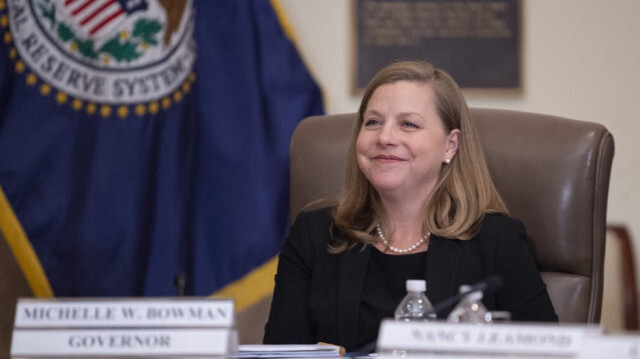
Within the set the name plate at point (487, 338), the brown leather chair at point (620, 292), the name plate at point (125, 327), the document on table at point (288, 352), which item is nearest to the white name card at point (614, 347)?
the name plate at point (487, 338)

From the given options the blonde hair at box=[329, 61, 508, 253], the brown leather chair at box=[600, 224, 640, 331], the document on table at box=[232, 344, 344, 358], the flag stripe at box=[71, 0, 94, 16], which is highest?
the flag stripe at box=[71, 0, 94, 16]

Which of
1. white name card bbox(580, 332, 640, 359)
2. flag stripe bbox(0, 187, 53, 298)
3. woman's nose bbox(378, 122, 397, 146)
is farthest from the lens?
flag stripe bbox(0, 187, 53, 298)

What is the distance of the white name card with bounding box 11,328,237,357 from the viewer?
3.87 feet

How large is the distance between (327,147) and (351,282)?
1.37 ft

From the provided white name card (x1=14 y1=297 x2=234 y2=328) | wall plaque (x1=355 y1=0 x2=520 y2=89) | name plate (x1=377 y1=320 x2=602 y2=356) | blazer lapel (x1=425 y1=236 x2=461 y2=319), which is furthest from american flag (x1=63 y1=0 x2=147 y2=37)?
name plate (x1=377 y1=320 x2=602 y2=356)

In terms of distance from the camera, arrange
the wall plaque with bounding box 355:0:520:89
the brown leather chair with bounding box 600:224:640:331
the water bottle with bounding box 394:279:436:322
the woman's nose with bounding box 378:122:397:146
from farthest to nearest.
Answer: the wall plaque with bounding box 355:0:520:89
the brown leather chair with bounding box 600:224:640:331
the woman's nose with bounding box 378:122:397:146
the water bottle with bounding box 394:279:436:322

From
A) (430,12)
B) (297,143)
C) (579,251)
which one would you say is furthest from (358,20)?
(579,251)

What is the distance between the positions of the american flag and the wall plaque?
90cm

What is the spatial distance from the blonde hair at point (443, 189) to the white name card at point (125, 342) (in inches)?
38.6

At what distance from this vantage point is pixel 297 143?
7.54ft

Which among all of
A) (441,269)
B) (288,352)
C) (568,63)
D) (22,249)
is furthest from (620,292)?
(22,249)

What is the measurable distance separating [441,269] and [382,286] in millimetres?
171

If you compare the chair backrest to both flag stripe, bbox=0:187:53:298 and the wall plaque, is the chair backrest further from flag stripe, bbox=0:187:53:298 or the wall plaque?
flag stripe, bbox=0:187:53:298

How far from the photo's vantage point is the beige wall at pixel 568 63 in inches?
128
